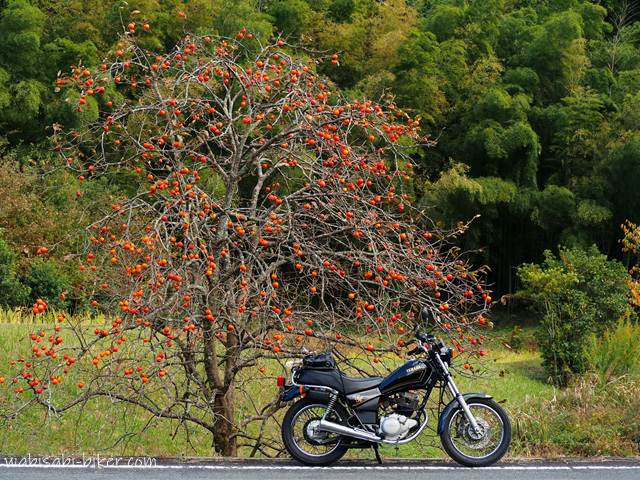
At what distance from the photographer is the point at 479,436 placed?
18.5 ft

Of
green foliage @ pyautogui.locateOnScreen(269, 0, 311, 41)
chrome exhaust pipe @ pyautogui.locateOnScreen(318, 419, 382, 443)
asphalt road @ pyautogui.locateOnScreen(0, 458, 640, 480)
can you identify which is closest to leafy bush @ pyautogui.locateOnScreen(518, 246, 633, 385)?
asphalt road @ pyautogui.locateOnScreen(0, 458, 640, 480)

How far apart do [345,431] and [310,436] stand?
0.23 meters

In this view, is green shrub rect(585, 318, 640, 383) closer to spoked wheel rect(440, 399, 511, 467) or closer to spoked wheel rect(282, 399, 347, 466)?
spoked wheel rect(440, 399, 511, 467)

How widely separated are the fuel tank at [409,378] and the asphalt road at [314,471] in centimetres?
48

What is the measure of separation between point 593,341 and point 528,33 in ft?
44.8

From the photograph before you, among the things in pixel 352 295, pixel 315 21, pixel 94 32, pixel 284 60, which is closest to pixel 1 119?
pixel 94 32

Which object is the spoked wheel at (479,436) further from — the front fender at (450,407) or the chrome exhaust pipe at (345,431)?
the chrome exhaust pipe at (345,431)

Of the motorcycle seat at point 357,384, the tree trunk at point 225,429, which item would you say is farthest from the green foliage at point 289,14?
the motorcycle seat at point 357,384

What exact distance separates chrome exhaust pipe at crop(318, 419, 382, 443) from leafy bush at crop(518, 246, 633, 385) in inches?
304

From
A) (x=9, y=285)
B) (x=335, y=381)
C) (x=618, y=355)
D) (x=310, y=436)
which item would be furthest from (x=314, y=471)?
(x=9, y=285)

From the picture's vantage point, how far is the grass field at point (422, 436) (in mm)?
6684

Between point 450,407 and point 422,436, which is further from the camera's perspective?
point 422,436

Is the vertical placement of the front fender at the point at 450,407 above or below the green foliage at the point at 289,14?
below

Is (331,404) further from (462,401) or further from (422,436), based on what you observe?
(422,436)
